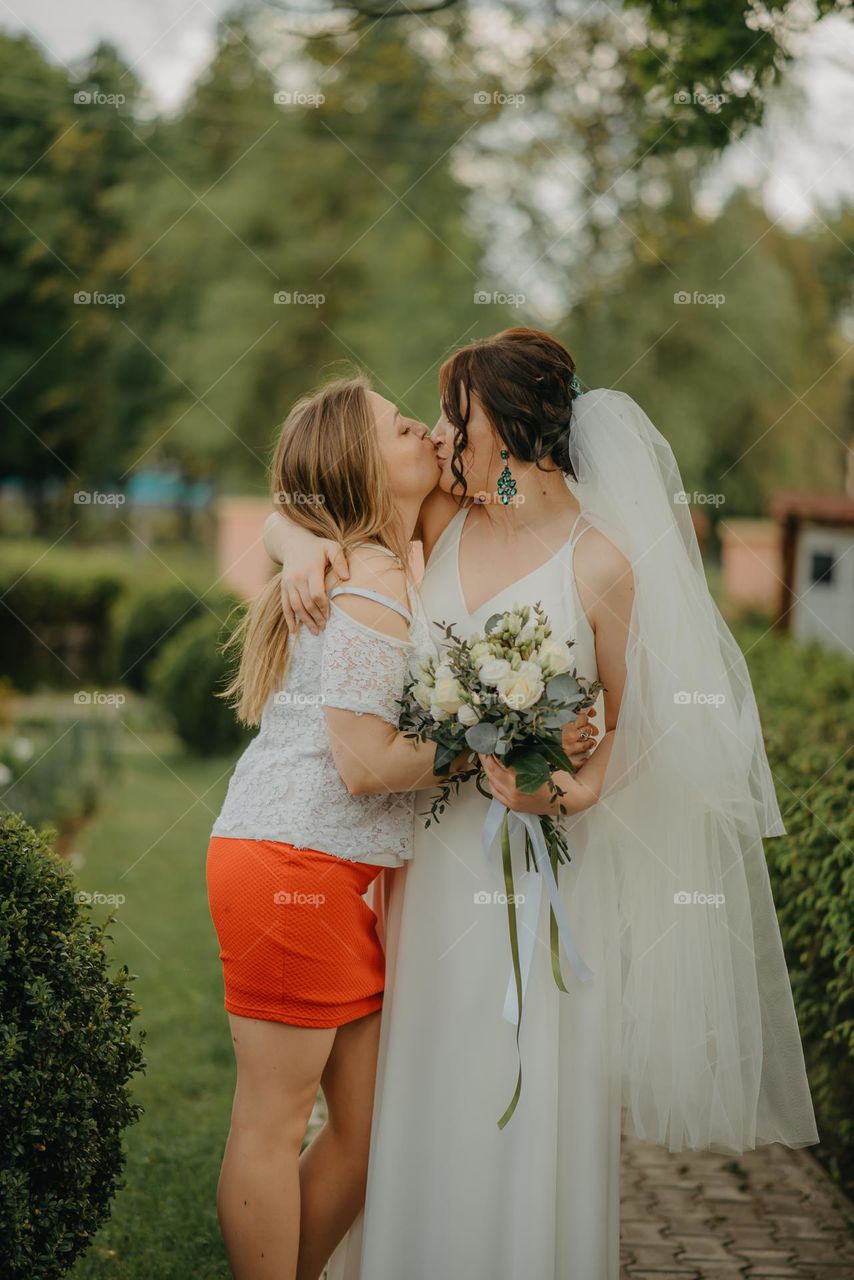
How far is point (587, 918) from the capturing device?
9.10 ft

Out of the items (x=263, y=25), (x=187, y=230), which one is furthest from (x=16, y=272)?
(x=263, y=25)

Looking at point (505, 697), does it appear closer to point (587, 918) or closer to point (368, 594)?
point (368, 594)

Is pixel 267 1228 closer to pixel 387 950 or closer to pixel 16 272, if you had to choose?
pixel 387 950

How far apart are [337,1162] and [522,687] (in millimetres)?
1255

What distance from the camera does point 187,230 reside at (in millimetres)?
17766

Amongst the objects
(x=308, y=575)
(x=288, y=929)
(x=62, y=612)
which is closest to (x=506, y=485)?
(x=308, y=575)

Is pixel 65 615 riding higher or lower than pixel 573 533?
higher

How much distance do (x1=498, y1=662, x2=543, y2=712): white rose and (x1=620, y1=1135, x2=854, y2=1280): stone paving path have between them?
1996 millimetres

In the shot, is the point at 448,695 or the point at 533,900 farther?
the point at 533,900

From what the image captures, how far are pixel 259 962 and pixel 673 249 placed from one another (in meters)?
12.5

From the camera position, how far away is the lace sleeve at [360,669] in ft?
8.27

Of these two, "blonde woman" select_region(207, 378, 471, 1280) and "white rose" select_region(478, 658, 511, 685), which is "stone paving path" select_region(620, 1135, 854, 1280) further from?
"white rose" select_region(478, 658, 511, 685)

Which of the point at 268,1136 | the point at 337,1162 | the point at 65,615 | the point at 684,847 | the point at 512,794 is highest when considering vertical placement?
the point at 65,615

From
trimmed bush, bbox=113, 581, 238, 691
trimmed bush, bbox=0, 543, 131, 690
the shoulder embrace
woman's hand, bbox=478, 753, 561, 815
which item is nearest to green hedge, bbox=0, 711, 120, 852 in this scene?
trimmed bush, bbox=113, 581, 238, 691
